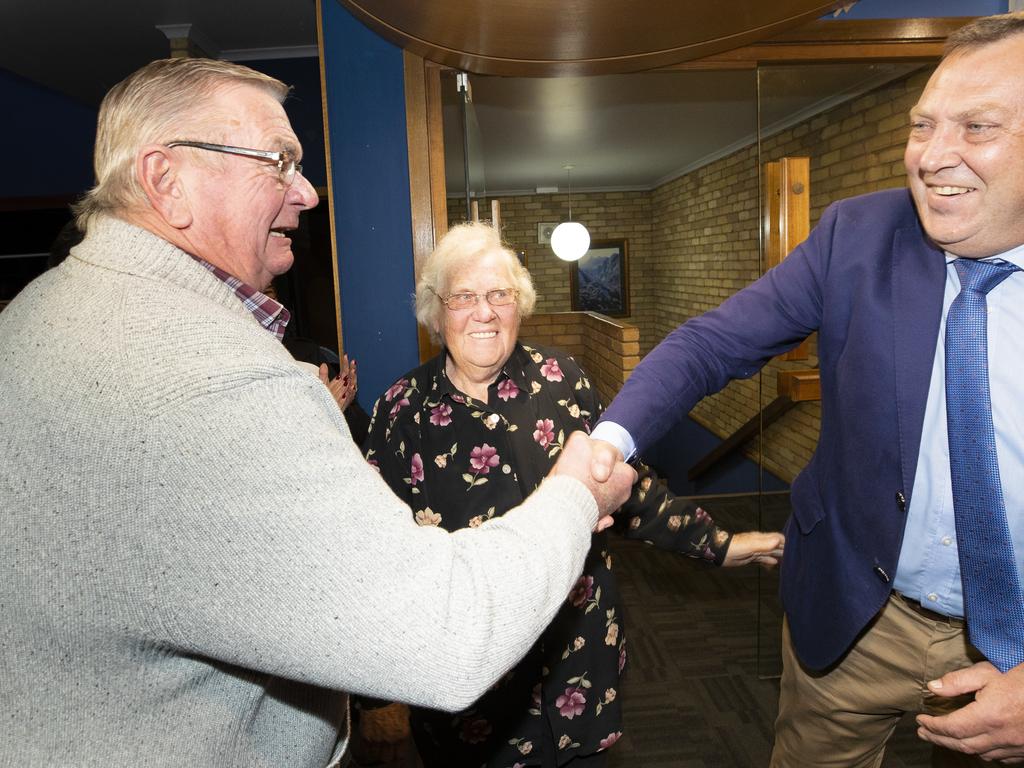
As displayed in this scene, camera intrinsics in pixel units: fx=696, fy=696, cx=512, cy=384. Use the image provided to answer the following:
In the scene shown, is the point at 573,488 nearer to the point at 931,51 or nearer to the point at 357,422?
the point at 357,422

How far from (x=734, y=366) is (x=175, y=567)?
4.00 feet

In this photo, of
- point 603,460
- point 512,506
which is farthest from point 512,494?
point 603,460

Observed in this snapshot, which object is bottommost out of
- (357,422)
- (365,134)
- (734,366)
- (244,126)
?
(357,422)

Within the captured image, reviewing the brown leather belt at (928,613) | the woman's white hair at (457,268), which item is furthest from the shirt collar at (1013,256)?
the woman's white hair at (457,268)

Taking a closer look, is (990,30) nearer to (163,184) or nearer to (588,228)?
(163,184)

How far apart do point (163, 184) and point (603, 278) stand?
1162cm

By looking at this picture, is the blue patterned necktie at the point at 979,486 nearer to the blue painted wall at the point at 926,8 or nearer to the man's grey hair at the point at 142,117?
the man's grey hair at the point at 142,117

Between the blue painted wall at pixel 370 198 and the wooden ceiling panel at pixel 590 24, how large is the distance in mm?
1497

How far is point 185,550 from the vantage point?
2.37ft

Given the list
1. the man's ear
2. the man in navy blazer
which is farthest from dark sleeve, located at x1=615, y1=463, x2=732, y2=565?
the man's ear

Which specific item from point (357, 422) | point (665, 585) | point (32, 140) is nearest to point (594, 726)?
point (357, 422)

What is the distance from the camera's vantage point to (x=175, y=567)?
731 millimetres

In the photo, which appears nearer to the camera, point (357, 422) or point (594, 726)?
point (594, 726)

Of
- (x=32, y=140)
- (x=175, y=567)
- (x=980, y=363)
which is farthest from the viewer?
(x=32, y=140)
